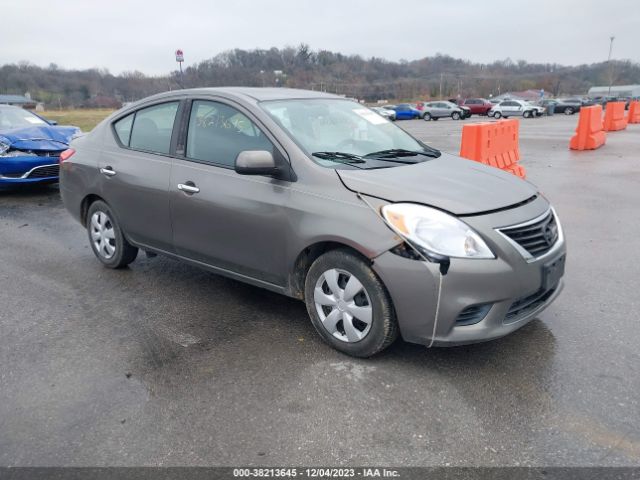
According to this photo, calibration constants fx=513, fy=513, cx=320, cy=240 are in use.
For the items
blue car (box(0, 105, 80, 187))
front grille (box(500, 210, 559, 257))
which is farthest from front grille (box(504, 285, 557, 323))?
blue car (box(0, 105, 80, 187))

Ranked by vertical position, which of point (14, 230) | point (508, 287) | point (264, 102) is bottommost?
point (14, 230)

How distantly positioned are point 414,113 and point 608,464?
43.0 m

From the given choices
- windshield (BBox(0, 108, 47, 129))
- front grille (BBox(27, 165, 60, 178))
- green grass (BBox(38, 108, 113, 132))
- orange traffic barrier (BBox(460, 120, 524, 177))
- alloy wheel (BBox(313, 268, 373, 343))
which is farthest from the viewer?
green grass (BBox(38, 108, 113, 132))

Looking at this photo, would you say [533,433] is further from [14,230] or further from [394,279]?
[14,230]

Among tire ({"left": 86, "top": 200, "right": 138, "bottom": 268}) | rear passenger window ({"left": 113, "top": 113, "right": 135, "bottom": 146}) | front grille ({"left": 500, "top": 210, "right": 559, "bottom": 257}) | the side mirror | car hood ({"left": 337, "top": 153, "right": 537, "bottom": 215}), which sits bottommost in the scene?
tire ({"left": 86, "top": 200, "right": 138, "bottom": 268})

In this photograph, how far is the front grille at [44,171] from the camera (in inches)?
328

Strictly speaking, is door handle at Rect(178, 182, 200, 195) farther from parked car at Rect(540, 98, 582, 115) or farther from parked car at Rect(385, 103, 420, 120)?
parked car at Rect(540, 98, 582, 115)

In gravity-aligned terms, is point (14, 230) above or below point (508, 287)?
below

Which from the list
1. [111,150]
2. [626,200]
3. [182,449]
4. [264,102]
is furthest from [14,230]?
[626,200]

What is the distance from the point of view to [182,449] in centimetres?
249

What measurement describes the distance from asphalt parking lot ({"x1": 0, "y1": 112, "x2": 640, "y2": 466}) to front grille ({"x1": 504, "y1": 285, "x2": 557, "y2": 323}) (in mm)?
336

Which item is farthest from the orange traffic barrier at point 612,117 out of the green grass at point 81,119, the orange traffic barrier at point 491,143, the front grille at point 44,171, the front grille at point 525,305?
the green grass at point 81,119

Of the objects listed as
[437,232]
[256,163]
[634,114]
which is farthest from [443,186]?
[634,114]

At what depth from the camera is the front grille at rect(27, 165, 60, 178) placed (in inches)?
328
